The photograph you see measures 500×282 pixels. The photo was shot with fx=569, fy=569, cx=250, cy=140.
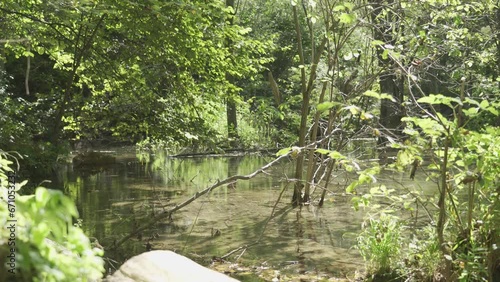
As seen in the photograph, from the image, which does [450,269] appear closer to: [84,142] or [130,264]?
[130,264]

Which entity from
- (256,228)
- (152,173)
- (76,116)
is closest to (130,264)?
(256,228)

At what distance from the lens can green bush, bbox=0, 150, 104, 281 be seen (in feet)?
5.41

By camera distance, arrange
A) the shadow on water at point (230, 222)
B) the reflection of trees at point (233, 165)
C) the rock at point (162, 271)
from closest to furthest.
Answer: the rock at point (162, 271)
the shadow on water at point (230, 222)
the reflection of trees at point (233, 165)

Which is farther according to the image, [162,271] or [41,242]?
[162,271]

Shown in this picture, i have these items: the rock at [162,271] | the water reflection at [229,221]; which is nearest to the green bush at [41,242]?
the rock at [162,271]

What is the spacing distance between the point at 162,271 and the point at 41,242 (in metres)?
1.67

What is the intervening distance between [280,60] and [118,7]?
64.5 ft

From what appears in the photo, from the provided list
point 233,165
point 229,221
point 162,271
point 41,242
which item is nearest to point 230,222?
point 229,221

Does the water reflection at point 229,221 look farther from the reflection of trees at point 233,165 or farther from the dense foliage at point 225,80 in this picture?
the dense foliage at point 225,80

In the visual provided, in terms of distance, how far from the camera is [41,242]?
167 centimetres

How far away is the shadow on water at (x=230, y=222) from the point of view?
6.09m

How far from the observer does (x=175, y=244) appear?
661cm

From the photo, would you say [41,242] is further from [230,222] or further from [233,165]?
[233,165]

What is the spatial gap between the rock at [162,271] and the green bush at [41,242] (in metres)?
1.26
